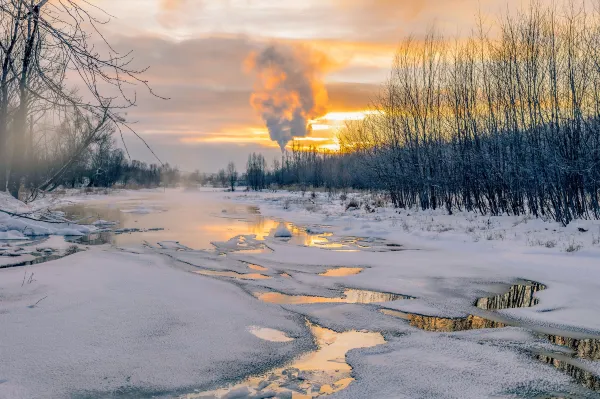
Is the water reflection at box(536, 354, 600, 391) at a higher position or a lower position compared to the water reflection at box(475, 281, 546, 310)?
higher

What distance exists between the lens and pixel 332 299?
20.4 feet

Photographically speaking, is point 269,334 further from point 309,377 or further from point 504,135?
point 504,135

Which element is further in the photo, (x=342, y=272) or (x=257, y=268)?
(x=257, y=268)

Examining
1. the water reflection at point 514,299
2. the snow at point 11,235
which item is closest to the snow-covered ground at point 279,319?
the water reflection at point 514,299

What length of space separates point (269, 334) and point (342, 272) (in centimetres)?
383

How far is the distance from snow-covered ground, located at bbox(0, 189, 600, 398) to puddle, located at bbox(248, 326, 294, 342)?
0.03m

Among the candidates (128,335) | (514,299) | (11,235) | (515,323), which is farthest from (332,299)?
(11,235)

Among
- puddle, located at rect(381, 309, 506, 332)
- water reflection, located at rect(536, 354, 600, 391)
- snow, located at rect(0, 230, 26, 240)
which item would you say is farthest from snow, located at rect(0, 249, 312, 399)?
snow, located at rect(0, 230, 26, 240)

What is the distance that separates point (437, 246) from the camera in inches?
457

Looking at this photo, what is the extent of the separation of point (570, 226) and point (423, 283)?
26.4 feet

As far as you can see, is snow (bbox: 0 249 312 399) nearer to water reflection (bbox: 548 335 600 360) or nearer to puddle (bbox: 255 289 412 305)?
puddle (bbox: 255 289 412 305)

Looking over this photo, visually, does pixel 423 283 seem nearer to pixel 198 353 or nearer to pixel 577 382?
pixel 577 382

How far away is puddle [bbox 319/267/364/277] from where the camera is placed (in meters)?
8.02

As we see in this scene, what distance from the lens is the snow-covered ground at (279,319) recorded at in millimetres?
3457
